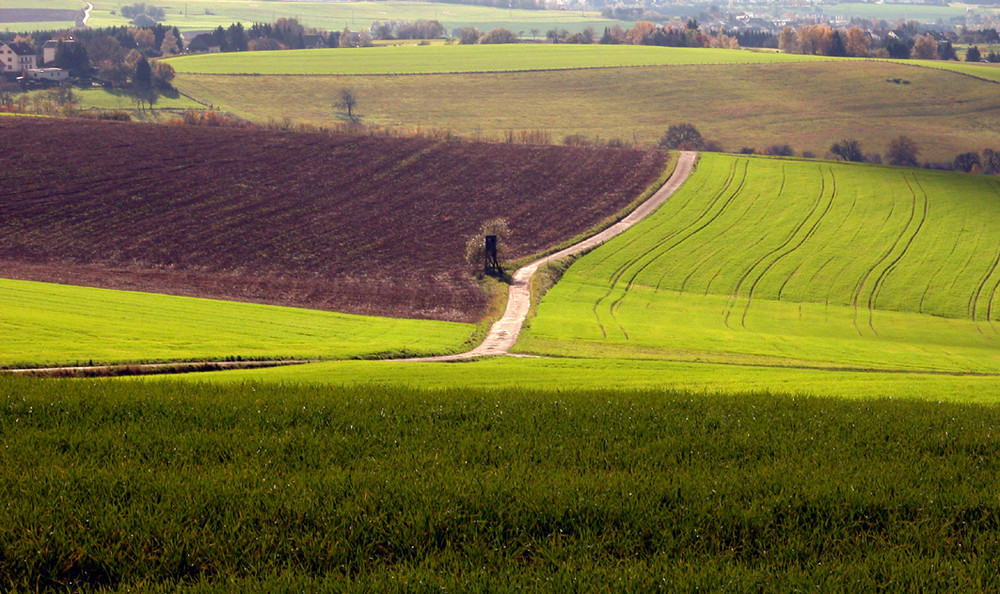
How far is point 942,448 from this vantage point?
1067 cm

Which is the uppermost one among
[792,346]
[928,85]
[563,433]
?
[928,85]

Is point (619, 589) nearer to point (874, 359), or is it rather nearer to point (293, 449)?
point (293, 449)

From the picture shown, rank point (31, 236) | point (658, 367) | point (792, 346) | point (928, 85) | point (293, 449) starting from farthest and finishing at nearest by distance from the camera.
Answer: point (928, 85) < point (31, 236) < point (792, 346) < point (658, 367) < point (293, 449)

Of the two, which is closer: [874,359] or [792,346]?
[874,359]

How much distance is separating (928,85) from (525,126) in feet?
213

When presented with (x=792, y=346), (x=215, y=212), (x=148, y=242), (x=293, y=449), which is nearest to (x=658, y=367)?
(x=792, y=346)

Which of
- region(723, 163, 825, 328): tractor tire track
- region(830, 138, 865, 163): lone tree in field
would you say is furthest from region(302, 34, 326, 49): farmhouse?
region(723, 163, 825, 328): tractor tire track

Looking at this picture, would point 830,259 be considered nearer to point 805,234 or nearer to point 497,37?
point 805,234

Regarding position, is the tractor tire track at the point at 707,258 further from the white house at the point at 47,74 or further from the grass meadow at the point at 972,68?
the white house at the point at 47,74

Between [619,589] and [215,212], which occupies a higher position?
[619,589]

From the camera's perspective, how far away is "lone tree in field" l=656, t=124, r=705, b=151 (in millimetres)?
107500

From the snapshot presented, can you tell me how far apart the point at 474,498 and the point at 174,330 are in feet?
103

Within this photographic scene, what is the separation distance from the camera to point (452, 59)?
158 meters

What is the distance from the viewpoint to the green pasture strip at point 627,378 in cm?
2319
